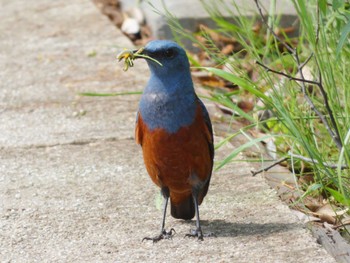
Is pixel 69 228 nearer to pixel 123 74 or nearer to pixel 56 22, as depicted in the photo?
pixel 123 74

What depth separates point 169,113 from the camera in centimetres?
376

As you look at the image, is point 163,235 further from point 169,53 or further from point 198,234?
point 169,53

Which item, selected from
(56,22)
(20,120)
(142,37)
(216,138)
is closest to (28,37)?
(56,22)

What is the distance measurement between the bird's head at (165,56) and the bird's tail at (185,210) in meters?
0.62

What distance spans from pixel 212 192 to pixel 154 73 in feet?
2.76

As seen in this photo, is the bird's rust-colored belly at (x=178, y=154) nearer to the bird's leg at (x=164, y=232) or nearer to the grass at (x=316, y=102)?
the bird's leg at (x=164, y=232)

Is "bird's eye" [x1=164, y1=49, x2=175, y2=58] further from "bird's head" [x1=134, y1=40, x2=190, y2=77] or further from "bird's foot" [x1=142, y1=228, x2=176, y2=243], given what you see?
"bird's foot" [x1=142, y1=228, x2=176, y2=243]

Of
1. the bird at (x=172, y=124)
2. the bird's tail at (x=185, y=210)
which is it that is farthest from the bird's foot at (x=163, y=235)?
the bird's tail at (x=185, y=210)

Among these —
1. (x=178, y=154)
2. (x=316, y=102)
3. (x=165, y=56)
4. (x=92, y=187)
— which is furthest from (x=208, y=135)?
(x=316, y=102)

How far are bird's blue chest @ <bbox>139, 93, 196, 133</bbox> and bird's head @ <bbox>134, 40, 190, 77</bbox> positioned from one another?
108 mm

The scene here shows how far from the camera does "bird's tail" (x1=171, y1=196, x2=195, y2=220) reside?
405 cm

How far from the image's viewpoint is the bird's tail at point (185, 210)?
405 centimetres

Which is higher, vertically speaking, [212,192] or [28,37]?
[212,192]

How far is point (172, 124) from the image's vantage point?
3.75 m
